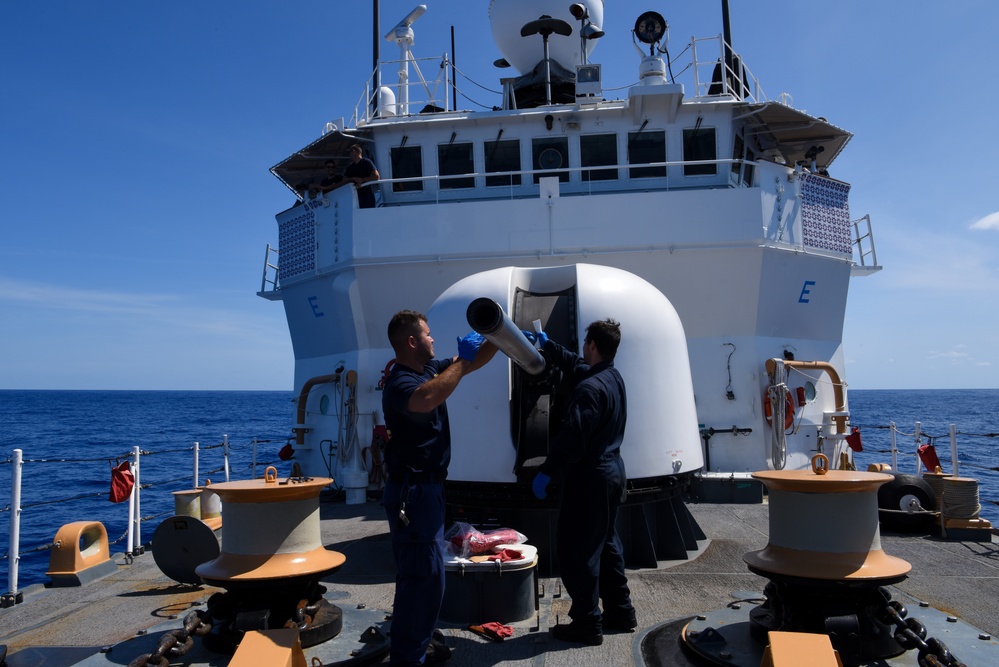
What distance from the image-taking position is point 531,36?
46.2 feet

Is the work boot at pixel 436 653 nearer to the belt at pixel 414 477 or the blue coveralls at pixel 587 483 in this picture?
the blue coveralls at pixel 587 483

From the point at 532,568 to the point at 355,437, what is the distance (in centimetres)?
614

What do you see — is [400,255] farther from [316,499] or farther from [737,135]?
[316,499]

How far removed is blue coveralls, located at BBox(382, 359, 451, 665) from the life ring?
24.6ft

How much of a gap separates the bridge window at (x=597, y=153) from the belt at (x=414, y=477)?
8591 mm

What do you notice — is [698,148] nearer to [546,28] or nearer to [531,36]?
[546,28]

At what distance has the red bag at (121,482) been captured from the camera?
290 inches

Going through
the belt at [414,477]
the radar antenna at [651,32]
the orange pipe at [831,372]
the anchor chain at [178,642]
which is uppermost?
the radar antenna at [651,32]

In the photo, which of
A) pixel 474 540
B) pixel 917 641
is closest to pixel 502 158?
pixel 474 540

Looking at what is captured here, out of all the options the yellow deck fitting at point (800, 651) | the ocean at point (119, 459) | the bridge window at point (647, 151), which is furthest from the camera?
the ocean at point (119, 459)

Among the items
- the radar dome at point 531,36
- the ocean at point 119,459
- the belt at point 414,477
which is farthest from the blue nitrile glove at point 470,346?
the radar dome at point 531,36

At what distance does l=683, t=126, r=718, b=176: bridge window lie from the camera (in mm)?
11375

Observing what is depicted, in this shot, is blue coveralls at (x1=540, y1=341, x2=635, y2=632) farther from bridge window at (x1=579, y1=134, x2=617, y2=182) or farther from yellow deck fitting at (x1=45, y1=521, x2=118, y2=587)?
bridge window at (x1=579, y1=134, x2=617, y2=182)

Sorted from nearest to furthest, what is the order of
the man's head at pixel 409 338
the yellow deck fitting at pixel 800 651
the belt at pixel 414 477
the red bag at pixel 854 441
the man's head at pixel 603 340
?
1. the yellow deck fitting at pixel 800 651
2. the belt at pixel 414 477
3. the man's head at pixel 409 338
4. the man's head at pixel 603 340
5. the red bag at pixel 854 441
